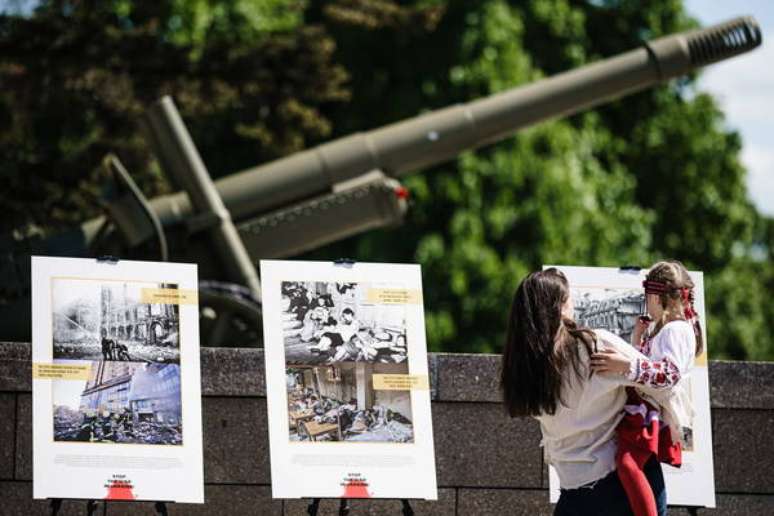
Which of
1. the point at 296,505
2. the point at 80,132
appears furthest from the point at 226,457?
the point at 80,132

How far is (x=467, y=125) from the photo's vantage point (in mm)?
11750

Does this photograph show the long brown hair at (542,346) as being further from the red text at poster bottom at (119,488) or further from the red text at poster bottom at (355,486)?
the red text at poster bottom at (119,488)

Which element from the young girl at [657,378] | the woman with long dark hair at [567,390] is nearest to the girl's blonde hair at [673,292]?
the young girl at [657,378]

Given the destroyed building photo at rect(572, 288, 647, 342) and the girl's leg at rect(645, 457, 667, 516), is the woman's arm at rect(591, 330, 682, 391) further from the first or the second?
the destroyed building photo at rect(572, 288, 647, 342)

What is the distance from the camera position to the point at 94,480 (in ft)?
19.7

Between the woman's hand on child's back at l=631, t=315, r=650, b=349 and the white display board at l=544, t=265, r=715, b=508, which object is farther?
the white display board at l=544, t=265, r=715, b=508

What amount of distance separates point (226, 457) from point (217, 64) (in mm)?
8838

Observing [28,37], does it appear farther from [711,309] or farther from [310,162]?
[711,309]

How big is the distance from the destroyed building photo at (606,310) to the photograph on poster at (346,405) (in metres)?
0.90

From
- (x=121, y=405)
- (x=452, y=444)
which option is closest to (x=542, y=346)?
(x=121, y=405)

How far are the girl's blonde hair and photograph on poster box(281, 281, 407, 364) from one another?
1397mm

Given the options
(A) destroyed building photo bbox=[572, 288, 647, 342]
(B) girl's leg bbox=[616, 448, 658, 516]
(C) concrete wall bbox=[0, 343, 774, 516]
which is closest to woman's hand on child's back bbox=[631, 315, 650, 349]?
(A) destroyed building photo bbox=[572, 288, 647, 342]

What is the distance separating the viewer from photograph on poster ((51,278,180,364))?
20.1 ft

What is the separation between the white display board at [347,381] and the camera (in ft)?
20.4
